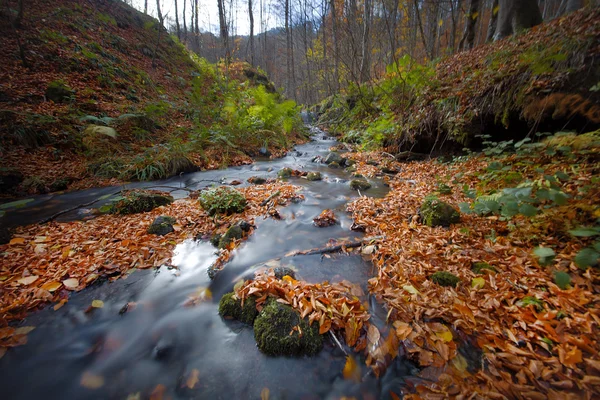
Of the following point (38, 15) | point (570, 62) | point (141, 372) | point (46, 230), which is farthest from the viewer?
point (38, 15)

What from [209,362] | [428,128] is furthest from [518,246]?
[428,128]

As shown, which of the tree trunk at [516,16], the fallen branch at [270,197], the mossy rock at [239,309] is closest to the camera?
the mossy rock at [239,309]

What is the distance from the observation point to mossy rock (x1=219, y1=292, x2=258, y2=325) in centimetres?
199

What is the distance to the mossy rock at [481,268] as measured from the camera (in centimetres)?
205

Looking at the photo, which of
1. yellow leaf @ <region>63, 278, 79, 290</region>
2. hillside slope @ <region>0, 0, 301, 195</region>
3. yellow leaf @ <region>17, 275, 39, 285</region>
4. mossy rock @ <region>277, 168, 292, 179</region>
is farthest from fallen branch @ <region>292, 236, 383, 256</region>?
hillside slope @ <region>0, 0, 301, 195</region>

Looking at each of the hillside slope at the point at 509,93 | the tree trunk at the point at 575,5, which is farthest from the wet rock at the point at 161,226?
the tree trunk at the point at 575,5

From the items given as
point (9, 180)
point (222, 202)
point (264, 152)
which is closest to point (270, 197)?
point (222, 202)

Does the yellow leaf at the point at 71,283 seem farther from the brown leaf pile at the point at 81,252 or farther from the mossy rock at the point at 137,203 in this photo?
the mossy rock at the point at 137,203

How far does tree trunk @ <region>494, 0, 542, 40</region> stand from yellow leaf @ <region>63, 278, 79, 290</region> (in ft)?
34.2

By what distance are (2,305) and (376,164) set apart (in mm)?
6890

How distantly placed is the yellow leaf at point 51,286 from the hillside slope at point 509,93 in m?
5.93

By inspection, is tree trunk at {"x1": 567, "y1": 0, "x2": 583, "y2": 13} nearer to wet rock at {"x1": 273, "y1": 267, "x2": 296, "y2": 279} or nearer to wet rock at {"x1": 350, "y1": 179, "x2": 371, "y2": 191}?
wet rock at {"x1": 350, "y1": 179, "x2": 371, "y2": 191}

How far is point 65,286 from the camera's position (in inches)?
91.5

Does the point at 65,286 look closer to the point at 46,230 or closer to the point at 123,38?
the point at 46,230
